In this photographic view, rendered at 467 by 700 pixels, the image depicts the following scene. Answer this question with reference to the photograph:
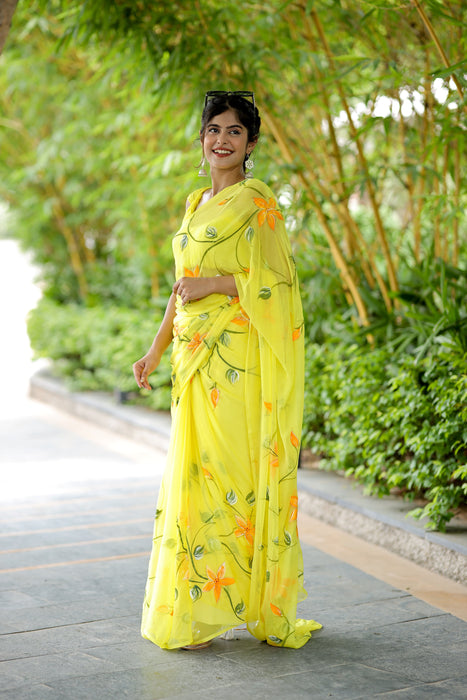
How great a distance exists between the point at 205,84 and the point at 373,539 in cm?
235

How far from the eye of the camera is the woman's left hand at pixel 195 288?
8.39 feet

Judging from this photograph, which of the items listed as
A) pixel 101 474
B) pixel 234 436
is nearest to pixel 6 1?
pixel 234 436

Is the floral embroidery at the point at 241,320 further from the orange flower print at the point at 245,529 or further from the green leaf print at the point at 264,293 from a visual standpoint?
the orange flower print at the point at 245,529

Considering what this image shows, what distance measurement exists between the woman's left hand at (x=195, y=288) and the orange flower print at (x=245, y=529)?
0.68m

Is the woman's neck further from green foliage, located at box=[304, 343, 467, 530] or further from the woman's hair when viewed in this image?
green foliage, located at box=[304, 343, 467, 530]

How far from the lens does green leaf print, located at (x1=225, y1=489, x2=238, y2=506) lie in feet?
8.49

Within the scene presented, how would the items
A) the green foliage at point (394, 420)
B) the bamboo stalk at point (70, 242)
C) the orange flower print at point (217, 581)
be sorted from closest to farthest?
the orange flower print at point (217, 581) < the green foliage at point (394, 420) < the bamboo stalk at point (70, 242)

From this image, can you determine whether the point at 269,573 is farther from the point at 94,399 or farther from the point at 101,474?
the point at 94,399

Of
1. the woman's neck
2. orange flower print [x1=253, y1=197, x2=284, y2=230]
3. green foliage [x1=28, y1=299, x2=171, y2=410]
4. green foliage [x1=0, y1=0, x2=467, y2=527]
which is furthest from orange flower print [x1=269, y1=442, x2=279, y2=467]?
green foliage [x1=28, y1=299, x2=171, y2=410]

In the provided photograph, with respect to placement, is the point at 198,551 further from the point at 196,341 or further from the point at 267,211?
the point at 267,211

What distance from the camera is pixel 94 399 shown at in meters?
7.17

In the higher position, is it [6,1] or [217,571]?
[6,1]

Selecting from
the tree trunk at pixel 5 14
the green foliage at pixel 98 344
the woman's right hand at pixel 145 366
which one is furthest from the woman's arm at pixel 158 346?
the green foliage at pixel 98 344

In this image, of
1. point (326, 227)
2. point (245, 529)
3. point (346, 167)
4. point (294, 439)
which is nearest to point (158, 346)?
point (294, 439)
